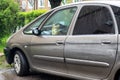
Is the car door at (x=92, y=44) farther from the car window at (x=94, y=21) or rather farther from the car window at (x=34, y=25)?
the car window at (x=34, y=25)

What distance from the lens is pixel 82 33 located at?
21.4 ft

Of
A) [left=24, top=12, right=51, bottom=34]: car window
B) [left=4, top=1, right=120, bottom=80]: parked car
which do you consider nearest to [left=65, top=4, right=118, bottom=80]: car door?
[left=4, top=1, right=120, bottom=80]: parked car

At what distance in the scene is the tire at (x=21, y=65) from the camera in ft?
26.6

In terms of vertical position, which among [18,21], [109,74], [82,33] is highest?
[82,33]

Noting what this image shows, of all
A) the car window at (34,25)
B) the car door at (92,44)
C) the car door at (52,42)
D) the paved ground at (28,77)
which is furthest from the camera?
the paved ground at (28,77)

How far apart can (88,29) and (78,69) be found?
711mm

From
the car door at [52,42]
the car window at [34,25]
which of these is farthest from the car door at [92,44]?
the car window at [34,25]

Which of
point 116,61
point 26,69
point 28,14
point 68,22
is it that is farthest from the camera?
point 28,14

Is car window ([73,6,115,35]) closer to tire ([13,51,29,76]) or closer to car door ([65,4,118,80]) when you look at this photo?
car door ([65,4,118,80])

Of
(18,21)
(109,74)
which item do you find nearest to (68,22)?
(109,74)

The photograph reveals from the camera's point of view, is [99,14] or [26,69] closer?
[99,14]

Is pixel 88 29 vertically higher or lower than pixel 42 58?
higher

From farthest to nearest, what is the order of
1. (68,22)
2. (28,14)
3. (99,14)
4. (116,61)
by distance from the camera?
(28,14), (68,22), (99,14), (116,61)

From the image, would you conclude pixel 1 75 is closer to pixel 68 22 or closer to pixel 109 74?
pixel 68 22
